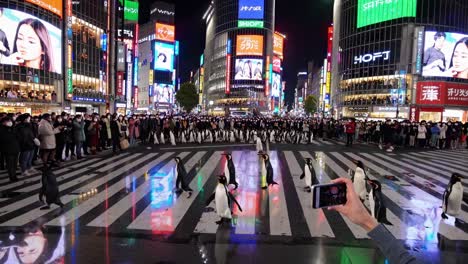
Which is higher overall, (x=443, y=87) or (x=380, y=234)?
(x=443, y=87)

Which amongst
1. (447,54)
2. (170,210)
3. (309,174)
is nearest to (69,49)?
(309,174)

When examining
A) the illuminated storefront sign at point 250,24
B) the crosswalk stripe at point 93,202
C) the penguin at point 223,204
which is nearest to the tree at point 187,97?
the illuminated storefront sign at point 250,24

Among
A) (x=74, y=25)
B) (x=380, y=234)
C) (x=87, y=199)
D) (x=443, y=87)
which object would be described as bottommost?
(x=87, y=199)

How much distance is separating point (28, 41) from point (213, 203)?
3217cm

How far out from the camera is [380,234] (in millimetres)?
2307

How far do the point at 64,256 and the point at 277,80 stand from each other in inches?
4667

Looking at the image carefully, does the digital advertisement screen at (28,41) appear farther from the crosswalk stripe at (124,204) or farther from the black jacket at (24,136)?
the crosswalk stripe at (124,204)

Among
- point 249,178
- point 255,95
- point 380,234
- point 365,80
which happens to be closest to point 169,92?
point 255,95

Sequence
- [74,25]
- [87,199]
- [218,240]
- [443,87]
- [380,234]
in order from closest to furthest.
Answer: [380,234]
[218,240]
[87,199]
[74,25]
[443,87]

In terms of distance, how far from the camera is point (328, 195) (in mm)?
2504

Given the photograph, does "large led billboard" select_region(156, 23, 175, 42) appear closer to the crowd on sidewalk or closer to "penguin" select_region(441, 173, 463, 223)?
the crowd on sidewalk

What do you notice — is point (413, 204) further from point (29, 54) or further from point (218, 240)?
point (29, 54)

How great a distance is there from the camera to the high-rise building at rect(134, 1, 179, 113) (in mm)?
123375

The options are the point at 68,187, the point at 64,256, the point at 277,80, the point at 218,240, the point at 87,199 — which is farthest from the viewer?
the point at 277,80
